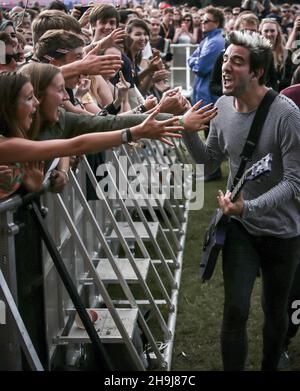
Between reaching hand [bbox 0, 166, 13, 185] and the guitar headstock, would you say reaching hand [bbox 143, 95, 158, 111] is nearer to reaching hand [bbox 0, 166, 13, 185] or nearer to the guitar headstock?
the guitar headstock

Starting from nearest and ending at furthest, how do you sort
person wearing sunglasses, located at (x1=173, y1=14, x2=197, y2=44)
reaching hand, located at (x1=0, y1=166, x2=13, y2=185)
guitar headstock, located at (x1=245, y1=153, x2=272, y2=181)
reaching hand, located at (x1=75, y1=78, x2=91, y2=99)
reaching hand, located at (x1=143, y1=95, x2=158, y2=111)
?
reaching hand, located at (x1=0, y1=166, x2=13, y2=185) → guitar headstock, located at (x1=245, y1=153, x2=272, y2=181) → reaching hand, located at (x1=143, y1=95, x2=158, y2=111) → reaching hand, located at (x1=75, y1=78, x2=91, y2=99) → person wearing sunglasses, located at (x1=173, y1=14, x2=197, y2=44)

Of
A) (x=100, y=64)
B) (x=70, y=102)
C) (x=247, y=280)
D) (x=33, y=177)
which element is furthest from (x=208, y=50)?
(x=33, y=177)

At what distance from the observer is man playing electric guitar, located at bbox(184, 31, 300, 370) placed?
12.7 feet

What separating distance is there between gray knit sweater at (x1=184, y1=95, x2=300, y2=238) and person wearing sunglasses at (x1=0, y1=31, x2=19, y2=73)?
Result: 1.52 meters

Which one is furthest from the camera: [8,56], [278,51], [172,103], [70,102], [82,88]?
[278,51]

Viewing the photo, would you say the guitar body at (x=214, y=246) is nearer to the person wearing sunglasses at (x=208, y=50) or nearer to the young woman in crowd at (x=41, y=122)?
the young woman in crowd at (x=41, y=122)

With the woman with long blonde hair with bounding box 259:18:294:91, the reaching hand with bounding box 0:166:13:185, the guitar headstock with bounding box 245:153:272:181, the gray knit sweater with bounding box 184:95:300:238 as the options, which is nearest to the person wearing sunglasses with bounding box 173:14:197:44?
the woman with long blonde hair with bounding box 259:18:294:91

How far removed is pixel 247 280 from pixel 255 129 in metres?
0.81

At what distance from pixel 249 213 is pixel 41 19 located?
2.09 metres

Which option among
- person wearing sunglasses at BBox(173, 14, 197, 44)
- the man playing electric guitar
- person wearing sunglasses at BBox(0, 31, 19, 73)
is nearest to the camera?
the man playing electric guitar

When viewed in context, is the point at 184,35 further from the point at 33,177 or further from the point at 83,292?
the point at 33,177

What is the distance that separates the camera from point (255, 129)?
390 centimetres
